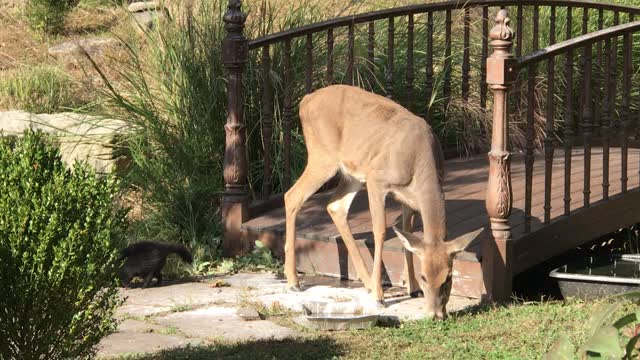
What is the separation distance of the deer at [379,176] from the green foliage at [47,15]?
1116cm

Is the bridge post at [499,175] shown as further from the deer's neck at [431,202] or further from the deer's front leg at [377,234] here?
the deer's front leg at [377,234]

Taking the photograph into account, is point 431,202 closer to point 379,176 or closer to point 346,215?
point 379,176

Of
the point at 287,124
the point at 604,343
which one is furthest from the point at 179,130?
the point at 604,343

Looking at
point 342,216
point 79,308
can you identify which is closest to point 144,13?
point 342,216

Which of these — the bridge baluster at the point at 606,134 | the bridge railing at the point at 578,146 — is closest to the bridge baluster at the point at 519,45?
the bridge railing at the point at 578,146

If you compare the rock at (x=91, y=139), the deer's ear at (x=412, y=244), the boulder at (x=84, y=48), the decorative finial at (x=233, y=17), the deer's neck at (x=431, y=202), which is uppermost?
the boulder at (x=84, y=48)

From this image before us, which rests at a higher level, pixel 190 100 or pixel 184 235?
pixel 190 100

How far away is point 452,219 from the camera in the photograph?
354 inches

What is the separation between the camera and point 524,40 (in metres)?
13.5

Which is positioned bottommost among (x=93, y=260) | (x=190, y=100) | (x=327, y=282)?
(x=327, y=282)

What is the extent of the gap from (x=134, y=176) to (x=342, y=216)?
2.28 metres

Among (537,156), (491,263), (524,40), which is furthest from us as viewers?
(524,40)

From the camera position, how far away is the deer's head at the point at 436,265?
24.0 feet

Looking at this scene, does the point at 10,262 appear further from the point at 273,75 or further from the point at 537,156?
the point at 537,156
